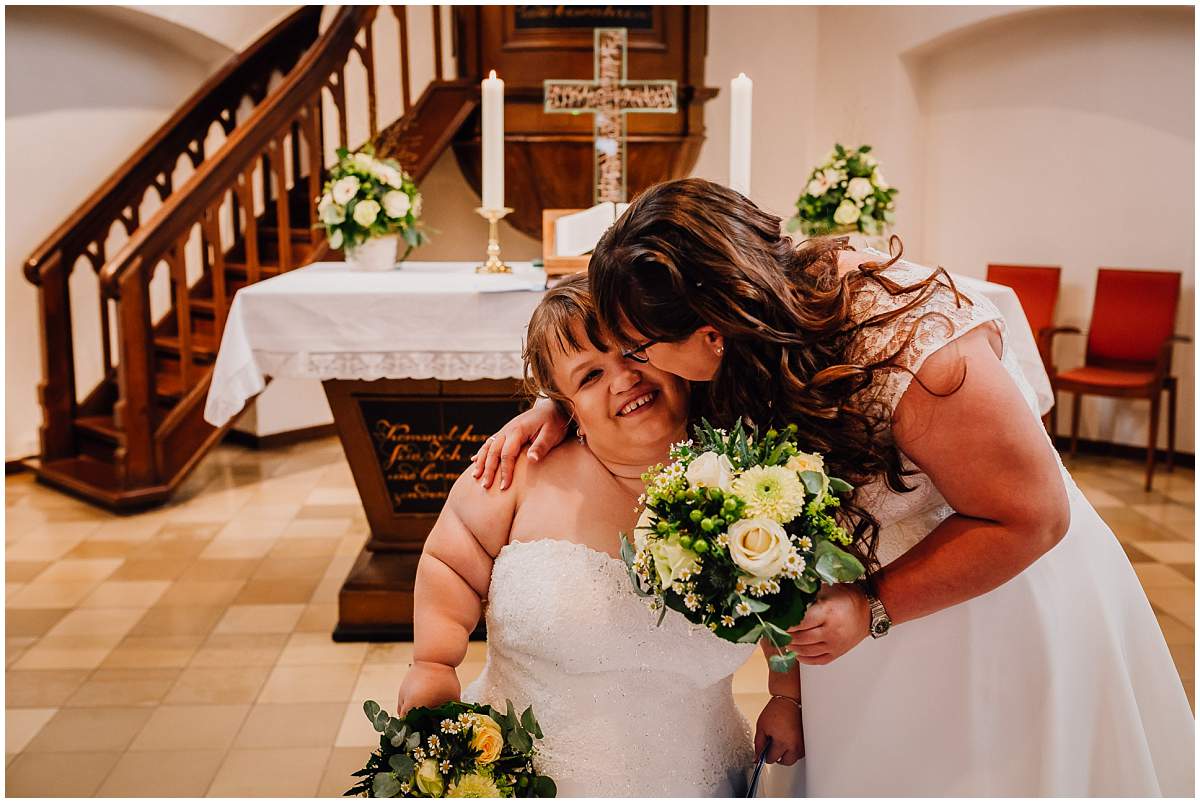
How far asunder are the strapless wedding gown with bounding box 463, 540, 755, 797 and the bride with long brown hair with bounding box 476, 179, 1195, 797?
0.19 meters

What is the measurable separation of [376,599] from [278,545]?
137cm

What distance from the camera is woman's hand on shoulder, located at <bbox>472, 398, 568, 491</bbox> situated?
182cm

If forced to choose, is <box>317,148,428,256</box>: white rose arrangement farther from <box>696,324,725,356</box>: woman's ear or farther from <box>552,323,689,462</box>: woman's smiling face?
<box>696,324,725,356</box>: woman's ear

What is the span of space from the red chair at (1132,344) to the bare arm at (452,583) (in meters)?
→ 5.38

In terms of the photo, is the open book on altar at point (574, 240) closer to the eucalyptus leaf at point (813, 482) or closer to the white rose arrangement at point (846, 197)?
the white rose arrangement at point (846, 197)

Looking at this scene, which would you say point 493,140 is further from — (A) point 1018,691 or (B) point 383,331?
(A) point 1018,691

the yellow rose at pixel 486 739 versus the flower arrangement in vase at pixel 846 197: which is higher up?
the flower arrangement in vase at pixel 846 197

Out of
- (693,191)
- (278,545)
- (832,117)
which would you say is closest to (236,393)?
(278,545)

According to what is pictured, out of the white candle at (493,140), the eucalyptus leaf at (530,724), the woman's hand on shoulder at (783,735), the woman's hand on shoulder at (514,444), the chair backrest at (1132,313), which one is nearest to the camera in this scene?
the eucalyptus leaf at (530,724)

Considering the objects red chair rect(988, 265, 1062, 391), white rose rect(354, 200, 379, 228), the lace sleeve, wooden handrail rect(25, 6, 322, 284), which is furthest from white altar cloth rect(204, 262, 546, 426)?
red chair rect(988, 265, 1062, 391)

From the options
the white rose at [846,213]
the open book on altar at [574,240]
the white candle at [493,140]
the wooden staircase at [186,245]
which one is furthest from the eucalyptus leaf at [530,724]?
the wooden staircase at [186,245]

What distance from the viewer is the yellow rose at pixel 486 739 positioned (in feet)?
5.20

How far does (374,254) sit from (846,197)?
2190 mm

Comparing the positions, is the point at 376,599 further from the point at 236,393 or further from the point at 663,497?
the point at 663,497
